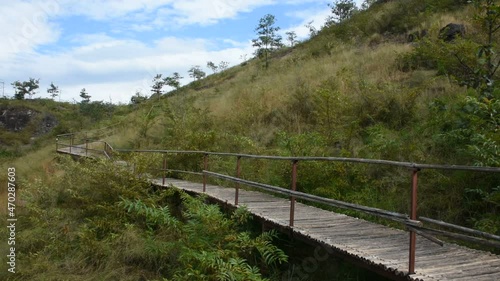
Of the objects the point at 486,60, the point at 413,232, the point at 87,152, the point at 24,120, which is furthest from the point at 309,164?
the point at 24,120

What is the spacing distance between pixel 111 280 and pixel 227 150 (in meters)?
6.13

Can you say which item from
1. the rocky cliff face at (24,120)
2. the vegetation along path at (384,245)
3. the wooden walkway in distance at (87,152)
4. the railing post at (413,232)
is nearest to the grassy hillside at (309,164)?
the vegetation along path at (384,245)

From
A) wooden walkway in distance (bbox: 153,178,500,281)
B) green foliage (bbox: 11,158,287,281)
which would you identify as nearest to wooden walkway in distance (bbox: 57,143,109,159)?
green foliage (bbox: 11,158,287,281)

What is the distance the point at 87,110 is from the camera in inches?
1592

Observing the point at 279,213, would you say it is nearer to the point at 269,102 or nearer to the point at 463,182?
the point at 463,182

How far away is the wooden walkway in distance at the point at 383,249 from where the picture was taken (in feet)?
13.6

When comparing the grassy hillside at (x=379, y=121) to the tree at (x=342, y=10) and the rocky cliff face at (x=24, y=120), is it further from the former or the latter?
the rocky cliff face at (x=24, y=120)

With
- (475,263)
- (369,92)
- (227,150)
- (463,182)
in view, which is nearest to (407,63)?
(369,92)

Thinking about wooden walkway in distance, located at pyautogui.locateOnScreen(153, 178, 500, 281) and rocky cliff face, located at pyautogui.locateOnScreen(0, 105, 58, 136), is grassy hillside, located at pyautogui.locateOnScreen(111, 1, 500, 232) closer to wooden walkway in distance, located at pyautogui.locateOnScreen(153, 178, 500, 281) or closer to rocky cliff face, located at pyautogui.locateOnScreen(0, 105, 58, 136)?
wooden walkway in distance, located at pyautogui.locateOnScreen(153, 178, 500, 281)

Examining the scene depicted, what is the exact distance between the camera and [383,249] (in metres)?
4.95

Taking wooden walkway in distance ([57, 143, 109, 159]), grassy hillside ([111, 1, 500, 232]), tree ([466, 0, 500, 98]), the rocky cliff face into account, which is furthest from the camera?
the rocky cliff face

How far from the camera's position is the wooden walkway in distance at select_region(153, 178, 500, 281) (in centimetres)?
416

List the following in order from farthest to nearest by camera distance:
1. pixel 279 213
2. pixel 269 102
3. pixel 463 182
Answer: pixel 269 102
pixel 279 213
pixel 463 182

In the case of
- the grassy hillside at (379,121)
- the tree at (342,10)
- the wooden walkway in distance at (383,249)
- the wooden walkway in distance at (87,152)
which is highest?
the tree at (342,10)
